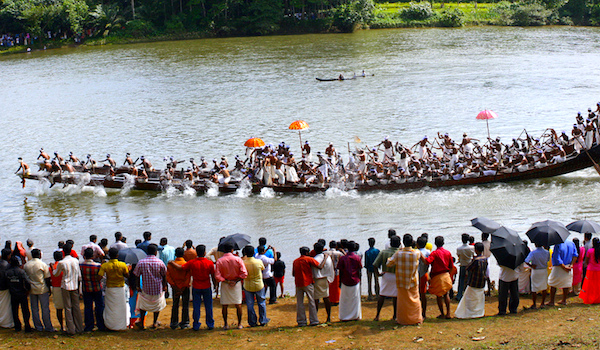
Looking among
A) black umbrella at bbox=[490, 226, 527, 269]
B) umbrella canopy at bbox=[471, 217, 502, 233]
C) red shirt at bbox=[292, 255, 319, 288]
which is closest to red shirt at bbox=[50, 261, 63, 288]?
red shirt at bbox=[292, 255, 319, 288]

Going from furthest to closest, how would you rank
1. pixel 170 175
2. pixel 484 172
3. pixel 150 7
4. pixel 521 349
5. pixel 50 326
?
1. pixel 150 7
2. pixel 170 175
3. pixel 484 172
4. pixel 50 326
5. pixel 521 349

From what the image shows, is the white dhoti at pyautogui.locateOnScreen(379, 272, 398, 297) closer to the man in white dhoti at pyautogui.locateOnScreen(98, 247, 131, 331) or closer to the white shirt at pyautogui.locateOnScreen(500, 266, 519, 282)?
the white shirt at pyautogui.locateOnScreen(500, 266, 519, 282)

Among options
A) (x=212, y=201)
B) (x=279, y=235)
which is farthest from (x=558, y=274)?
(x=212, y=201)

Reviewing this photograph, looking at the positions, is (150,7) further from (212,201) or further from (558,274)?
(558,274)

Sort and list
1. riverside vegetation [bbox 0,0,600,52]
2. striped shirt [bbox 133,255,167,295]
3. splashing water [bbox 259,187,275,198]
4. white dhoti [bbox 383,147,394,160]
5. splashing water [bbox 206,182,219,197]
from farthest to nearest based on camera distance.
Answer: riverside vegetation [bbox 0,0,600,52], white dhoti [bbox 383,147,394,160], splashing water [bbox 206,182,219,197], splashing water [bbox 259,187,275,198], striped shirt [bbox 133,255,167,295]

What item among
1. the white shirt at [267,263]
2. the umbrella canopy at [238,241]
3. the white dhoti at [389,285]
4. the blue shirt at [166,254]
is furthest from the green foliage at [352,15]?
the white dhoti at [389,285]

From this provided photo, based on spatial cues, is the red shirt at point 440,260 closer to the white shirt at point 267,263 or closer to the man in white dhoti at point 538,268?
the man in white dhoti at point 538,268

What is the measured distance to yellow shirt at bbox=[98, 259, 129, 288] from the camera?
8984 millimetres

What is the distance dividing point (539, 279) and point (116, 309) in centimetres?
692

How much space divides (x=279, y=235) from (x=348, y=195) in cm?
385

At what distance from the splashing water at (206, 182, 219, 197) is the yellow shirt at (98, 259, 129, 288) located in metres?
11.9

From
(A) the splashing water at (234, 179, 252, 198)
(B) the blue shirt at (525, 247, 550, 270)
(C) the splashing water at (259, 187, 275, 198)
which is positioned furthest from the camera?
(A) the splashing water at (234, 179, 252, 198)

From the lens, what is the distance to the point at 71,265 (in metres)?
8.99

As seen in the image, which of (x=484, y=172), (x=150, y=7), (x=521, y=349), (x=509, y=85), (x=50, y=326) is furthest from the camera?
(x=150, y=7)
